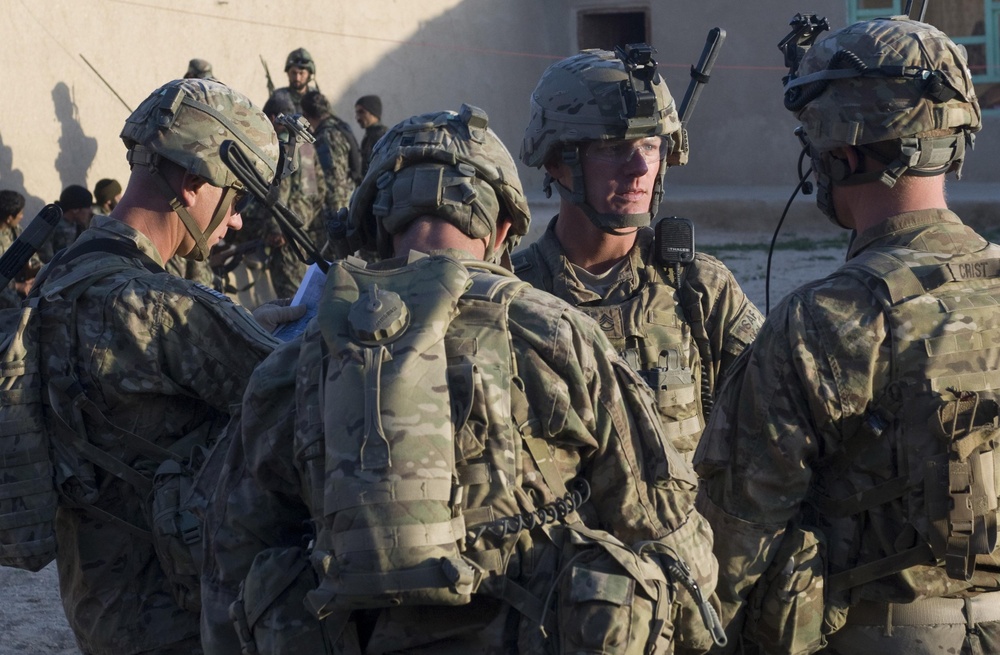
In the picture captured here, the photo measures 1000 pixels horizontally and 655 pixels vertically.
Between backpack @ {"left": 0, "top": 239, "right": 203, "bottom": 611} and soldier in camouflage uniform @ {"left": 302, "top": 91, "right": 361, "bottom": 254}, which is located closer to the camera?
backpack @ {"left": 0, "top": 239, "right": 203, "bottom": 611}

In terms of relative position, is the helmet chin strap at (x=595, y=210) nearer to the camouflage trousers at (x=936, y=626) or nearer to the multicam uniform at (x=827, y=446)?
the multicam uniform at (x=827, y=446)

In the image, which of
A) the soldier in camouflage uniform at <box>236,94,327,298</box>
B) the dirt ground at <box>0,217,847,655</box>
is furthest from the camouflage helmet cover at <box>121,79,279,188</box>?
the soldier in camouflage uniform at <box>236,94,327,298</box>

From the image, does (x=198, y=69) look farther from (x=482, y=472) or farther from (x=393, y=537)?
(x=393, y=537)

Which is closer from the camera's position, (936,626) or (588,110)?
(936,626)

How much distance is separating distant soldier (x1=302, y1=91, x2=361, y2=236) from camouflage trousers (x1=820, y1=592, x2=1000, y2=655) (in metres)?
9.01

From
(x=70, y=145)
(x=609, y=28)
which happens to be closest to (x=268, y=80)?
(x=70, y=145)

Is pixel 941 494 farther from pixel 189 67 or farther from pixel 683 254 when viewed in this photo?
pixel 189 67

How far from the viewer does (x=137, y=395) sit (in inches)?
137

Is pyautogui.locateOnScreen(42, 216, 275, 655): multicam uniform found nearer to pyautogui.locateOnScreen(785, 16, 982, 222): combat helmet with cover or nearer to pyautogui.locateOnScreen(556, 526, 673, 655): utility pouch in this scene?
pyautogui.locateOnScreen(556, 526, 673, 655): utility pouch

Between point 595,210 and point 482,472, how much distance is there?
161cm

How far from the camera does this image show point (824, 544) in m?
2.99

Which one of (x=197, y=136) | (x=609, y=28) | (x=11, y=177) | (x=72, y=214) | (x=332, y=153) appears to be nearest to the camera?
(x=197, y=136)

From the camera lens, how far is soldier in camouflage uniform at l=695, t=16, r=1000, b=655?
2.85 metres

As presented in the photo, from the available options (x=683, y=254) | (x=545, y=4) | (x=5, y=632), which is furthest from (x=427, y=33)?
(x=683, y=254)
